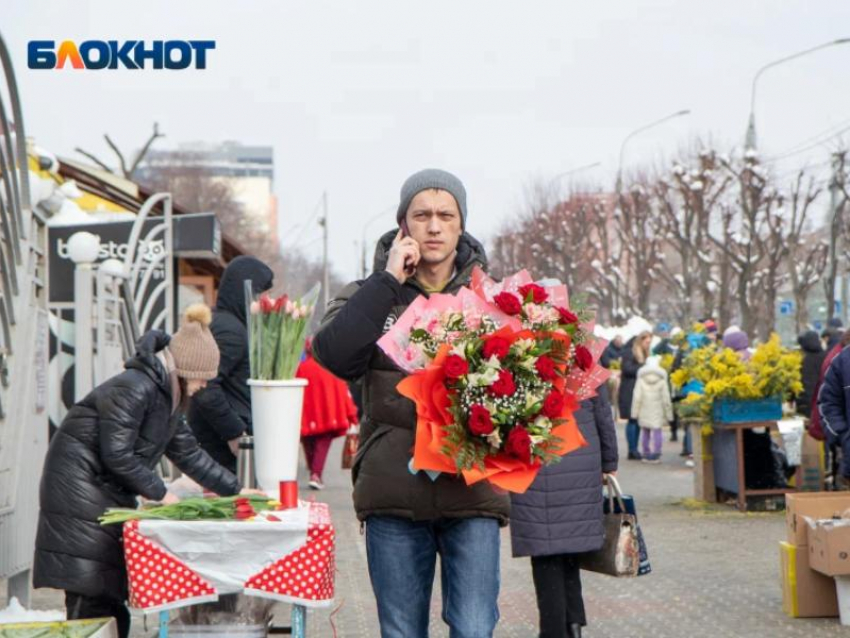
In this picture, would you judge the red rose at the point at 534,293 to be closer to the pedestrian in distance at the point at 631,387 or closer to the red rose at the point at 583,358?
the red rose at the point at 583,358

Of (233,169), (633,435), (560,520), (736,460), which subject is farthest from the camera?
(233,169)

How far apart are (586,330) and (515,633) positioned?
4.47m

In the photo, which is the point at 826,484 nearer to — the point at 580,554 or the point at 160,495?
the point at 580,554

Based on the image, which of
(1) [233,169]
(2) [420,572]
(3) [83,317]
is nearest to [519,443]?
(2) [420,572]

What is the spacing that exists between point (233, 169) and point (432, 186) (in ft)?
550

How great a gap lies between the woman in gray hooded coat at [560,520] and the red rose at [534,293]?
302 centimetres

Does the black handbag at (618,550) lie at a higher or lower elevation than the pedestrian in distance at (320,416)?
lower

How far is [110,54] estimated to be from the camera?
12.0 meters

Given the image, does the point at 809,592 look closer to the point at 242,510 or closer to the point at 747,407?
the point at 242,510

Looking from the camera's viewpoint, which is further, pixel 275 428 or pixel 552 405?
pixel 275 428

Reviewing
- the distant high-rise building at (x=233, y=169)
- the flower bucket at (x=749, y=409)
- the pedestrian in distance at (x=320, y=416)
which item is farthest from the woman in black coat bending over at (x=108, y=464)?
the distant high-rise building at (x=233, y=169)

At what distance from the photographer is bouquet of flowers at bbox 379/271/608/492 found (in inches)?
171

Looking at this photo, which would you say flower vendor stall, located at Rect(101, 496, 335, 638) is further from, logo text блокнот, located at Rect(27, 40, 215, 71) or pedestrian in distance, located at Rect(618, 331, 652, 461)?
pedestrian in distance, located at Rect(618, 331, 652, 461)

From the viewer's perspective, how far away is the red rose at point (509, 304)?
4469 millimetres
